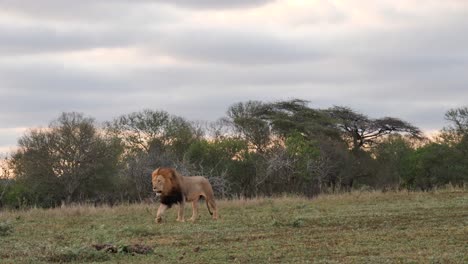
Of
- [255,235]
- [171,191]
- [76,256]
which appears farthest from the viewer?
[171,191]

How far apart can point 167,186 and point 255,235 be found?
6.09m

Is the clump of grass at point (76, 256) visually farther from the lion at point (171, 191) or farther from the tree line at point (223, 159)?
the tree line at point (223, 159)

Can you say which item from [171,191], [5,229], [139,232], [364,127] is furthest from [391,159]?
[5,229]

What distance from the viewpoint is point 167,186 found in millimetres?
20828

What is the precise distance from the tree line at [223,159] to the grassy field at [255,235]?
1554cm

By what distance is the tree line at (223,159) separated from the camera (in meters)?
43.7

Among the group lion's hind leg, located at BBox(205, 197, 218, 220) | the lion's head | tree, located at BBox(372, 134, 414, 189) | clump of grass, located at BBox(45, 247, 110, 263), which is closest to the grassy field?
clump of grass, located at BBox(45, 247, 110, 263)

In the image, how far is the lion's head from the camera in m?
20.7

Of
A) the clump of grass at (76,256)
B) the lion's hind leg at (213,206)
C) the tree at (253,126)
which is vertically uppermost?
the tree at (253,126)

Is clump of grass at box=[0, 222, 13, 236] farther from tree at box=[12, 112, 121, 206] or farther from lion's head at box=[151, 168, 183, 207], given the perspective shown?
tree at box=[12, 112, 121, 206]

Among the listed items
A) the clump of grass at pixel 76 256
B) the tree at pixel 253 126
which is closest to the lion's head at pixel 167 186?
the clump of grass at pixel 76 256

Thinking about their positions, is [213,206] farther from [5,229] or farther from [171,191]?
[5,229]

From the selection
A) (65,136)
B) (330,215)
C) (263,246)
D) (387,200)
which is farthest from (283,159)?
(263,246)

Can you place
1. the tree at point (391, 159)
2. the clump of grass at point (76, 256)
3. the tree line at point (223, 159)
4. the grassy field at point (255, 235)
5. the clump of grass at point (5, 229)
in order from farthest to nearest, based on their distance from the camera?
the tree at point (391, 159)
the tree line at point (223, 159)
the clump of grass at point (5, 229)
the clump of grass at point (76, 256)
the grassy field at point (255, 235)
